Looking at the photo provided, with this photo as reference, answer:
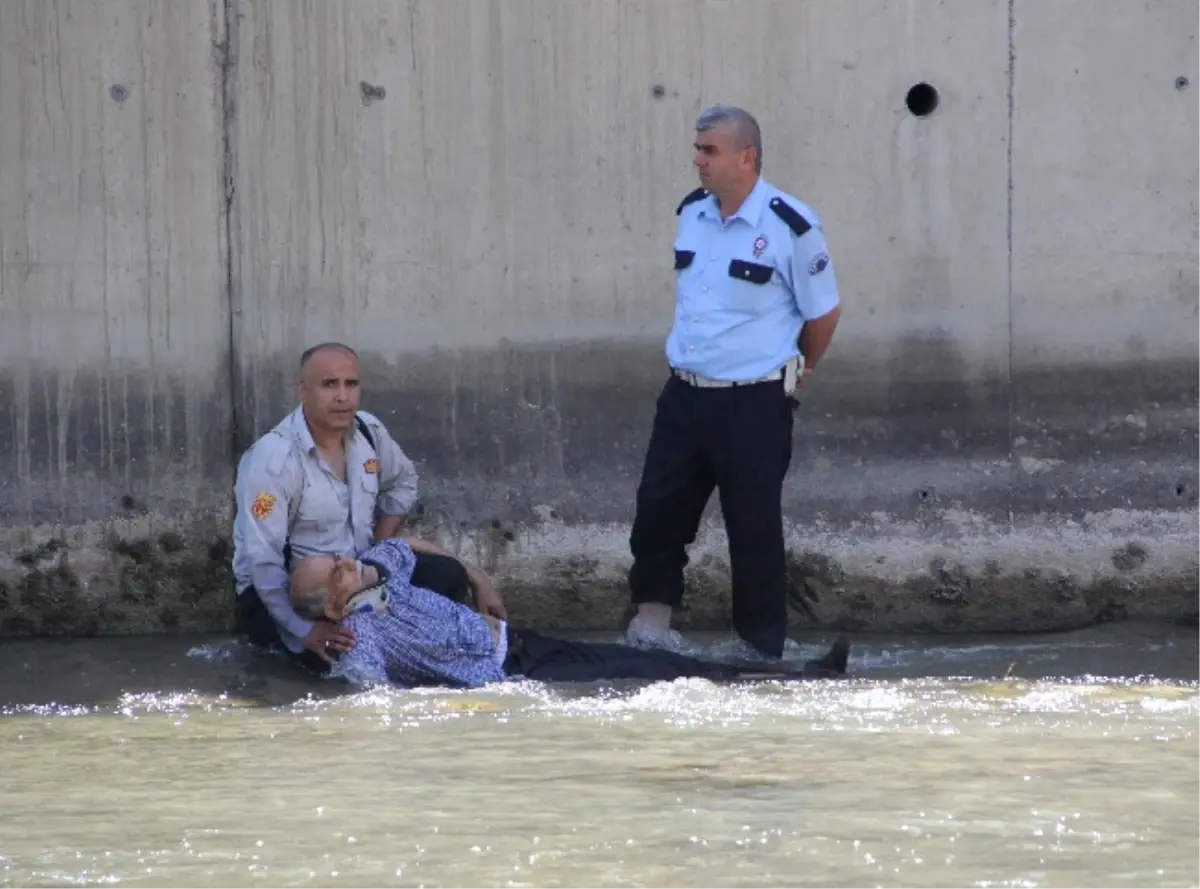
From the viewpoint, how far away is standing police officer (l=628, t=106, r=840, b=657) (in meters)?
6.36

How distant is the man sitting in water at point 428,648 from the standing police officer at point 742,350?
422 millimetres

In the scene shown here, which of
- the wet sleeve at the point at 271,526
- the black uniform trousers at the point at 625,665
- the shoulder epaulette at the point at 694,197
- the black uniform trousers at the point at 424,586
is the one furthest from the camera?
the shoulder epaulette at the point at 694,197

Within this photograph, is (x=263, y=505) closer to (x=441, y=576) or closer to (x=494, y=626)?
(x=441, y=576)

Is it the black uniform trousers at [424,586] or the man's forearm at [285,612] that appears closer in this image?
the man's forearm at [285,612]

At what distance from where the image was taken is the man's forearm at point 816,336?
6406mm

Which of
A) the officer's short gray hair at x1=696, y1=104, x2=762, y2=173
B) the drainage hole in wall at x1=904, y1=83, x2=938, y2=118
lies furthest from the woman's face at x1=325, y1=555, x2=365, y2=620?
the drainage hole in wall at x1=904, y1=83, x2=938, y2=118

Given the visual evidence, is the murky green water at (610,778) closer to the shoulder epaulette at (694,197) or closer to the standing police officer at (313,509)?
the standing police officer at (313,509)

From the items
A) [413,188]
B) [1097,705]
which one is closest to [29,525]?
[413,188]

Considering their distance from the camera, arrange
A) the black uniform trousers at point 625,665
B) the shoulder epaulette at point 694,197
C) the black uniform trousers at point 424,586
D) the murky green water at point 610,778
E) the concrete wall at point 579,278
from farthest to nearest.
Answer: the concrete wall at point 579,278, the shoulder epaulette at point 694,197, the black uniform trousers at point 424,586, the black uniform trousers at point 625,665, the murky green water at point 610,778

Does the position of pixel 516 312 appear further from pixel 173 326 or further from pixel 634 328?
pixel 173 326

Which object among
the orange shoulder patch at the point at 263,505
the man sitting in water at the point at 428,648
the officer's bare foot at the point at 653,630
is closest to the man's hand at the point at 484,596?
the man sitting in water at the point at 428,648

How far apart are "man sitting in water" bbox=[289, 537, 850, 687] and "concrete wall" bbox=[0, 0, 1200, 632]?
2.85 ft

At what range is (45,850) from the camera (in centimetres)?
427

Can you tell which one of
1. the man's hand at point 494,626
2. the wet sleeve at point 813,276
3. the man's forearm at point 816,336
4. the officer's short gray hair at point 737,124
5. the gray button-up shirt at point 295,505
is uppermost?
the officer's short gray hair at point 737,124
